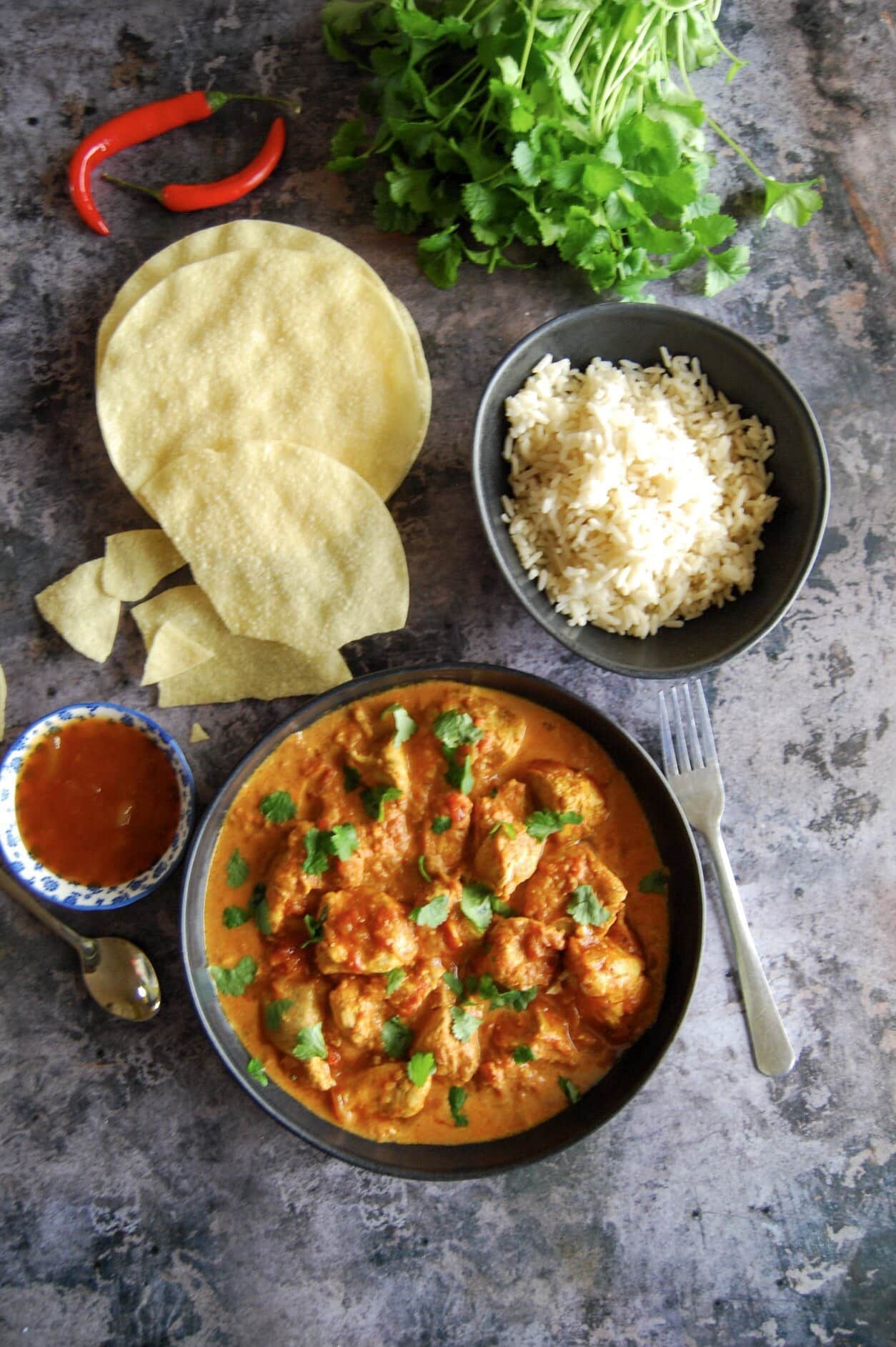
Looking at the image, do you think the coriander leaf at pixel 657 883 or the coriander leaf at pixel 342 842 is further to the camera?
the coriander leaf at pixel 657 883

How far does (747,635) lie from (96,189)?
248cm

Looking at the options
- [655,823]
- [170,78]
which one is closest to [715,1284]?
[655,823]

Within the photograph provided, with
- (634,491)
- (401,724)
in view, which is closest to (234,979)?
(401,724)

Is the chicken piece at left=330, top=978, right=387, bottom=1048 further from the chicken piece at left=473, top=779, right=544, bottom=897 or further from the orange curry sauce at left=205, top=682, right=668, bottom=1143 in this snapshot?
the chicken piece at left=473, top=779, right=544, bottom=897

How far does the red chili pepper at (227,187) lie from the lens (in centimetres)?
293

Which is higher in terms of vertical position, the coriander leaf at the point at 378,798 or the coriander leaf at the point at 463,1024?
the coriander leaf at the point at 378,798

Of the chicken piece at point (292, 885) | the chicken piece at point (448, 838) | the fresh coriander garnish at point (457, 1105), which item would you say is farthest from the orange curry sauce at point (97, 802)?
the fresh coriander garnish at point (457, 1105)

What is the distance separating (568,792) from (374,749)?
0.57m

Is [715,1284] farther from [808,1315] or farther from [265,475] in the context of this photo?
[265,475]

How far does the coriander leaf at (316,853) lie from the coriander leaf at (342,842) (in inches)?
0.6

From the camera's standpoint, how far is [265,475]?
108 inches

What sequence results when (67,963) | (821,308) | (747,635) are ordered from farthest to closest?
(821,308), (67,963), (747,635)

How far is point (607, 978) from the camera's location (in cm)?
255

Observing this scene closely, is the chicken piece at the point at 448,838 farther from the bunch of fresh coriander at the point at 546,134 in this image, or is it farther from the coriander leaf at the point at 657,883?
the bunch of fresh coriander at the point at 546,134
